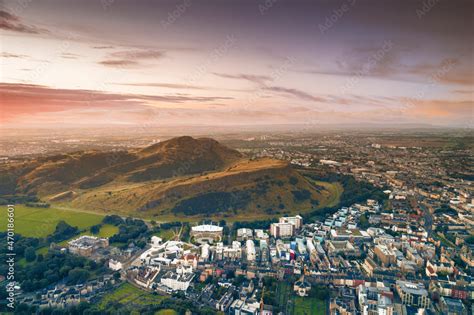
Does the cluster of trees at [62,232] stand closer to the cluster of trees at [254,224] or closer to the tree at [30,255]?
the tree at [30,255]

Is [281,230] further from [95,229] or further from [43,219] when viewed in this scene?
[43,219]

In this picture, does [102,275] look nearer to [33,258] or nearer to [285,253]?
[33,258]

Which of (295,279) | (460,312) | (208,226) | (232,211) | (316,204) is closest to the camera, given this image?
(460,312)

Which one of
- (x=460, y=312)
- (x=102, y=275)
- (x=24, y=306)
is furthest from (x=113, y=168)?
(x=460, y=312)

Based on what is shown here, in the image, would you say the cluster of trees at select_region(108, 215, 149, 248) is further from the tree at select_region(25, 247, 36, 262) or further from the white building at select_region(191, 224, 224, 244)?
the tree at select_region(25, 247, 36, 262)

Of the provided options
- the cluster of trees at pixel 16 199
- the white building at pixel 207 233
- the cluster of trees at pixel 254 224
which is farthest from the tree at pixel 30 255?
the cluster of trees at pixel 16 199

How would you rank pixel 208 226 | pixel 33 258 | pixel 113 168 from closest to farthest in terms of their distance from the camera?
pixel 33 258 → pixel 208 226 → pixel 113 168
